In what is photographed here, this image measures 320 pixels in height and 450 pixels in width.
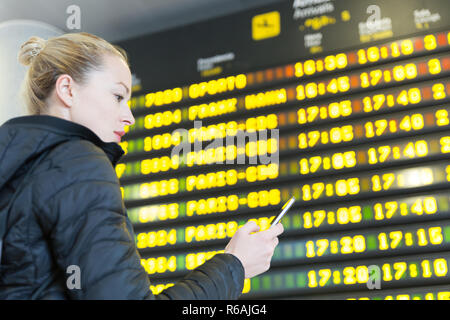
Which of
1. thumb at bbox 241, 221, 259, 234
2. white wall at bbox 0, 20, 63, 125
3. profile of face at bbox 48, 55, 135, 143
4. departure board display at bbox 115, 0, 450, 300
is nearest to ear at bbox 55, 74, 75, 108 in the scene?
profile of face at bbox 48, 55, 135, 143

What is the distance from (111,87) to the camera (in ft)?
3.02

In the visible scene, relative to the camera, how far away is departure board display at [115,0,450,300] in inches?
88.7

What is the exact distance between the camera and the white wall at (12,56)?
2.81 m

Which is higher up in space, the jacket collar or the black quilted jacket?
the jacket collar

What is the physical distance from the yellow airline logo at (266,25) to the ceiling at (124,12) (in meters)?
0.16

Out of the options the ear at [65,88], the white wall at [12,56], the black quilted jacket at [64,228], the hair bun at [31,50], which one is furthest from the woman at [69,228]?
the white wall at [12,56]

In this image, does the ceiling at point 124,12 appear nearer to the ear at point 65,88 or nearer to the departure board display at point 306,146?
the departure board display at point 306,146

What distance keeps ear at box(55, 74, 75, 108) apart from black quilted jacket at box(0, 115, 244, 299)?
0.14m

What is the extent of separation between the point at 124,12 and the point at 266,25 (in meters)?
0.84

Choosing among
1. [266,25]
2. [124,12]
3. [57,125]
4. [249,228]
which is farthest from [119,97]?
[124,12]

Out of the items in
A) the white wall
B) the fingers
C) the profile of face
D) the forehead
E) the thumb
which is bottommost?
the fingers

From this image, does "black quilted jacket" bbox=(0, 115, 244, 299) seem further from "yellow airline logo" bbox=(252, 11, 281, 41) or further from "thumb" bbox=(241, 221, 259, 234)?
"yellow airline logo" bbox=(252, 11, 281, 41)
